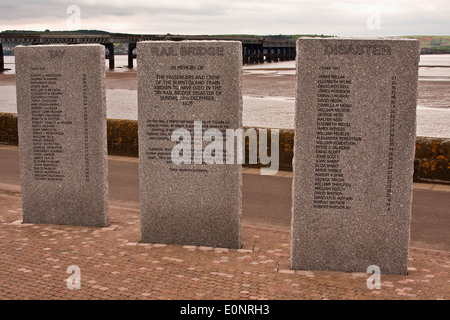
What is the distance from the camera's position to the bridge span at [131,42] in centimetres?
7550

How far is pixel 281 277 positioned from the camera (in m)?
6.32

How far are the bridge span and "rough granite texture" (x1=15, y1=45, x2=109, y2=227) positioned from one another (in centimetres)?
6002

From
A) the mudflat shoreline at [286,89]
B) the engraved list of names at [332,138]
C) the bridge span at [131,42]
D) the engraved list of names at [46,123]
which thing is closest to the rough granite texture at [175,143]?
the engraved list of names at [332,138]

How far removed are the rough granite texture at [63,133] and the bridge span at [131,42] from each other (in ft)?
197

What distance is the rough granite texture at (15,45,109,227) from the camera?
8.00m

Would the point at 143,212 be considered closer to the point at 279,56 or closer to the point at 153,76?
the point at 153,76

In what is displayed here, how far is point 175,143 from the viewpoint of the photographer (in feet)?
23.8

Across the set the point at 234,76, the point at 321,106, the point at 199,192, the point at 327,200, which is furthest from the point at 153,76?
the point at 327,200

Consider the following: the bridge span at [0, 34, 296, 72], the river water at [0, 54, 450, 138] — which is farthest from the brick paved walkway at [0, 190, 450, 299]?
the bridge span at [0, 34, 296, 72]

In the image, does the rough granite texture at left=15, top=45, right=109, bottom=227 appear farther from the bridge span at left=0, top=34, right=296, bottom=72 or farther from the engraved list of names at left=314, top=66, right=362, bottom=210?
the bridge span at left=0, top=34, right=296, bottom=72

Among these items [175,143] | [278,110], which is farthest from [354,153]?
[278,110]

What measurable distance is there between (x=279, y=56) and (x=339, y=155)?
395 ft

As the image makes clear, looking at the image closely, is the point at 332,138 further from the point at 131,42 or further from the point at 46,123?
the point at 131,42

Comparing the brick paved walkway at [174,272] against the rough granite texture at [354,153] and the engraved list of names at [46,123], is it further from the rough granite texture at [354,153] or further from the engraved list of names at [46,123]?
the engraved list of names at [46,123]
